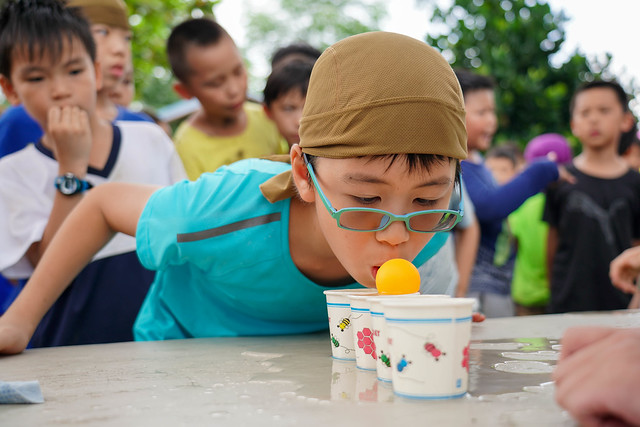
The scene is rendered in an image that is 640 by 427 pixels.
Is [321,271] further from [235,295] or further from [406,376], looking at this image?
[406,376]

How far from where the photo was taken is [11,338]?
2.19 m

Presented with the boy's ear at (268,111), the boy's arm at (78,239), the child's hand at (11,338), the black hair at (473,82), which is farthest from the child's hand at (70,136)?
the black hair at (473,82)

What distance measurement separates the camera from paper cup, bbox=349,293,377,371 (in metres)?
1.71

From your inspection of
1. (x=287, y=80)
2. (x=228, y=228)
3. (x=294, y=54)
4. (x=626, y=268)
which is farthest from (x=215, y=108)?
(x=626, y=268)

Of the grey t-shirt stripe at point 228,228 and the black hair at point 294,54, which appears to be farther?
the black hair at point 294,54

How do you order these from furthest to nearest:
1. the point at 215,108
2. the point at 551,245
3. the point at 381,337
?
the point at 551,245, the point at 215,108, the point at 381,337

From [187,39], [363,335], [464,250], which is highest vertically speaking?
[187,39]

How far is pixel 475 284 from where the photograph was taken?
539 centimetres

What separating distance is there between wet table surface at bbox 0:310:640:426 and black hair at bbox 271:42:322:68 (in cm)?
294

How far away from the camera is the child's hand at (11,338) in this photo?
217 cm

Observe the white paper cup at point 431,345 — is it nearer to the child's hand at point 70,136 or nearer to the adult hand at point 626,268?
the adult hand at point 626,268

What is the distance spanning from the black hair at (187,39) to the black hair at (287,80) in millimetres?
595

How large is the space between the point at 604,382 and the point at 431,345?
0.37 metres

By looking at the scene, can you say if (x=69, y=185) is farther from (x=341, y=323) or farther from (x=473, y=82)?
(x=473, y=82)
